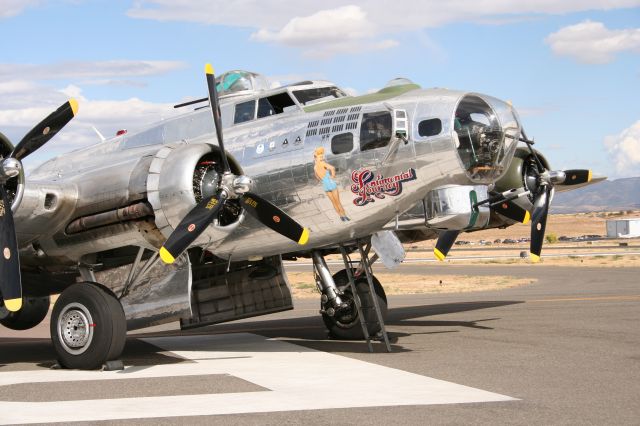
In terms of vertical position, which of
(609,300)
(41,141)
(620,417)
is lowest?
(609,300)

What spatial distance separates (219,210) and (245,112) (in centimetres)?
296

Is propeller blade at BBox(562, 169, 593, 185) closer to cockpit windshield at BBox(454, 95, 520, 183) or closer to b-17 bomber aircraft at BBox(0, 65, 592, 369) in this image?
b-17 bomber aircraft at BBox(0, 65, 592, 369)

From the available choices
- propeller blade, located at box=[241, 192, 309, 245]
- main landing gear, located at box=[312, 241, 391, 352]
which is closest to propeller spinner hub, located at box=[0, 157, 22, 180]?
propeller blade, located at box=[241, 192, 309, 245]

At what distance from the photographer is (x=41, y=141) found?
14273 millimetres

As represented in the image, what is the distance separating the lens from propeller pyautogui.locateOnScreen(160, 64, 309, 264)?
13414 millimetres

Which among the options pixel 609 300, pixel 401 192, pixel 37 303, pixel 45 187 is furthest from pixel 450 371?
pixel 609 300

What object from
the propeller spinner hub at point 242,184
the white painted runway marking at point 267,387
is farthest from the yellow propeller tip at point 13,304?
the propeller spinner hub at point 242,184

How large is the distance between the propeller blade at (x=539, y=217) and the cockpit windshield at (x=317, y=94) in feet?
16.9

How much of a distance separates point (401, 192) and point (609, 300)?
14.0m

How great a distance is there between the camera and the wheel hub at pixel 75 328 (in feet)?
45.6

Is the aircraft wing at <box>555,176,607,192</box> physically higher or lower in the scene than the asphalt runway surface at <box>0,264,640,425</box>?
higher

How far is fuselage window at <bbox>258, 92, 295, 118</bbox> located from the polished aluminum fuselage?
232 millimetres

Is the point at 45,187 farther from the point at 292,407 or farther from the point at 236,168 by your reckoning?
the point at 292,407

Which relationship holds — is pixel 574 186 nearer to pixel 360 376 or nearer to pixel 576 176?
pixel 576 176
